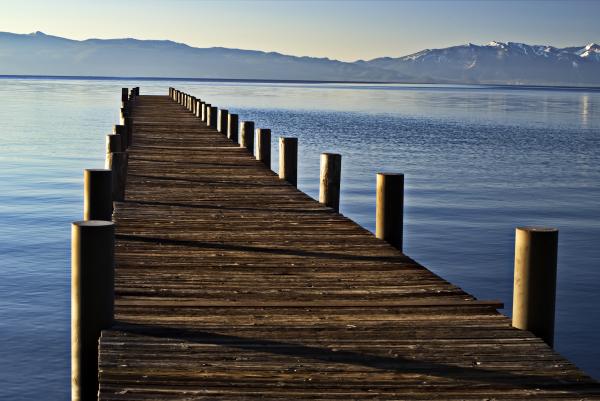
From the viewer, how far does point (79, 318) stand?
6.48 m

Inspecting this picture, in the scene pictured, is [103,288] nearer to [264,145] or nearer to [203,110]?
[264,145]

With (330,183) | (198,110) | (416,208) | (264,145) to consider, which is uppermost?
(198,110)

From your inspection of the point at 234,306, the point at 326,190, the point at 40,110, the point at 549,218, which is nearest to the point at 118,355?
the point at 234,306

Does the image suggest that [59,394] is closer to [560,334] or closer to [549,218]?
[560,334]

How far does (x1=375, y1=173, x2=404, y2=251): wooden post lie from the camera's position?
415 inches

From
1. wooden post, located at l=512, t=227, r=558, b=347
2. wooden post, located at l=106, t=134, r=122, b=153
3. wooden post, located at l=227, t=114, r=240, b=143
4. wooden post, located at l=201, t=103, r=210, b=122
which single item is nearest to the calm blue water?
wooden post, located at l=106, t=134, r=122, b=153

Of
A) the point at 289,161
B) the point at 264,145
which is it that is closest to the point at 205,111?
the point at 264,145

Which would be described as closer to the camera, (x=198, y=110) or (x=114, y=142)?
(x=114, y=142)

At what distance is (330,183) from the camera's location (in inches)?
540

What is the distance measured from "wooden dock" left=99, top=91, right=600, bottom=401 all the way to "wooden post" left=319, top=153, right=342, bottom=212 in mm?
2132

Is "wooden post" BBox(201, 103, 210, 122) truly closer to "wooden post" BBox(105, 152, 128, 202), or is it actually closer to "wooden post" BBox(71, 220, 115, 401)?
"wooden post" BBox(105, 152, 128, 202)

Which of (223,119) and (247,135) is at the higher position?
(223,119)

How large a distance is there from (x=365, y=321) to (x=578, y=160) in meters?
33.2

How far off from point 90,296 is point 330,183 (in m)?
7.55
